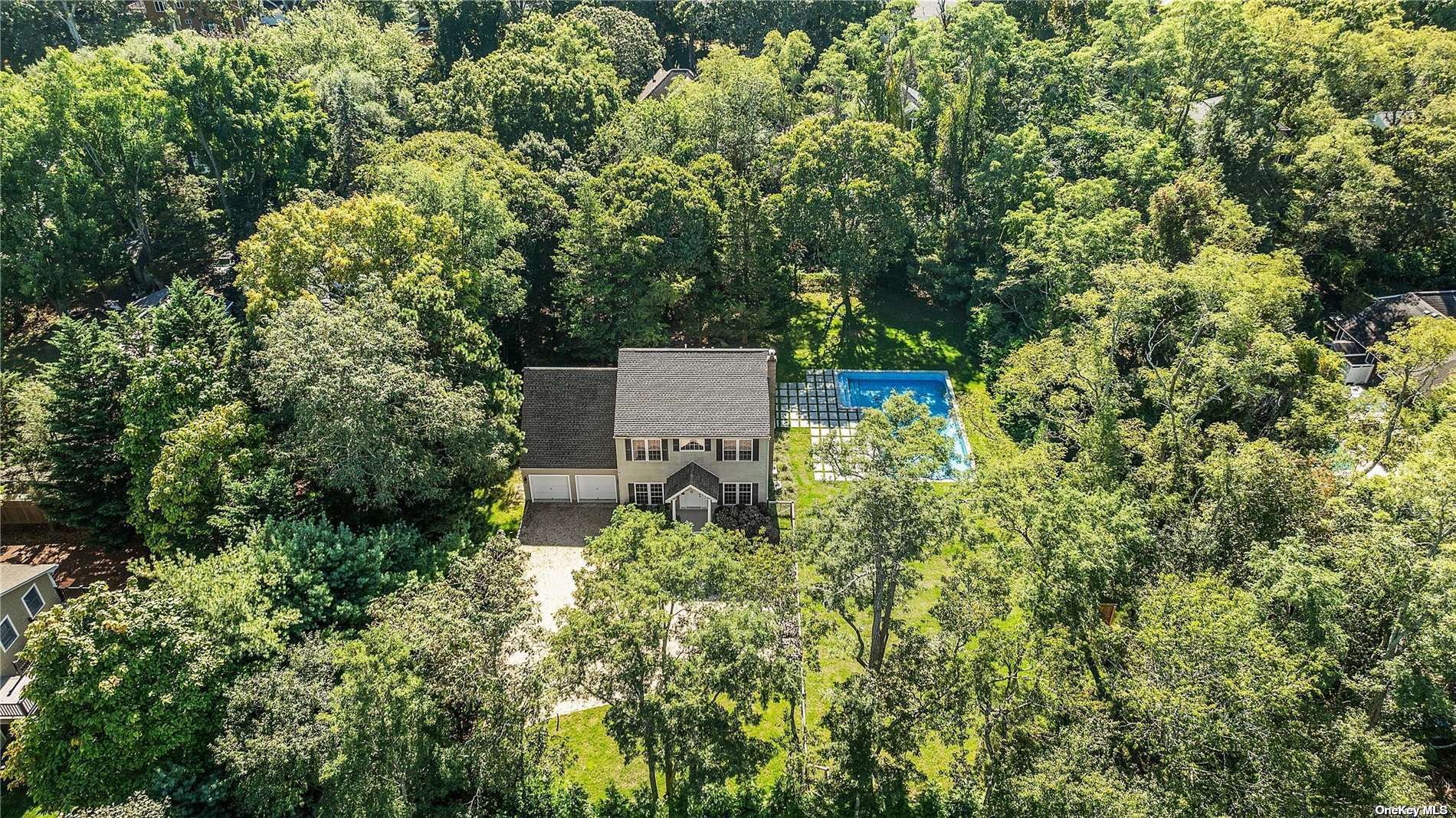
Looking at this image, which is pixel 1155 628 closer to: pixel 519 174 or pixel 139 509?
pixel 139 509

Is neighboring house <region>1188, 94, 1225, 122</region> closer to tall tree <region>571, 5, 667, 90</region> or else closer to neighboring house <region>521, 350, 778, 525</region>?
neighboring house <region>521, 350, 778, 525</region>

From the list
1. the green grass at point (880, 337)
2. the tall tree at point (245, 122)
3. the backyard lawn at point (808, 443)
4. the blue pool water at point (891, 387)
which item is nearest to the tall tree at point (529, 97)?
the tall tree at point (245, 122)

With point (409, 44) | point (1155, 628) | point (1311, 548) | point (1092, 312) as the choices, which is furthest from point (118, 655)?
point (409, 44)

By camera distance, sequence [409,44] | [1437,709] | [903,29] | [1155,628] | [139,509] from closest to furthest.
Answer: [1437,709] < [1155,628] < [139,509] < [903,29] < [409,44]

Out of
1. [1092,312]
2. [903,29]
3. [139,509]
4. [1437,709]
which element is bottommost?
[139,509]

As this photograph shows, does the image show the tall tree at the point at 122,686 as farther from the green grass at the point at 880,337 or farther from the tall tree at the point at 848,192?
the tall tree at the point at 848,192
